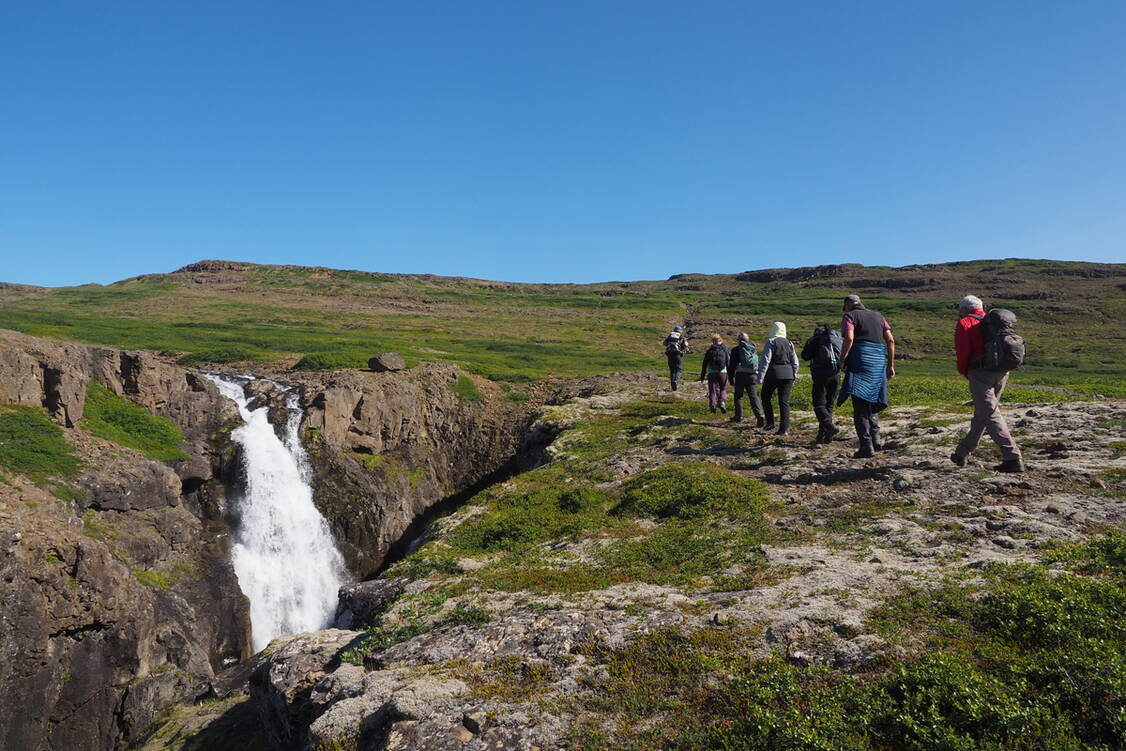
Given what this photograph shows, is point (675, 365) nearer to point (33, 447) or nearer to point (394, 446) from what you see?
point (394, 446)

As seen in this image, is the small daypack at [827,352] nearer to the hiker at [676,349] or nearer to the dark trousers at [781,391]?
the dark trousers at [781,391]

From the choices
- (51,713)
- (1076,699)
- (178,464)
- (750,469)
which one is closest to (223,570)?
(178,464)

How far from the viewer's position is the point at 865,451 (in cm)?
1460

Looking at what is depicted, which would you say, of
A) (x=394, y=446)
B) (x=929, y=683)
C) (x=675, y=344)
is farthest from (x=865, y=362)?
(x=394, y=446)

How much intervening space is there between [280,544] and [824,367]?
26.5 metres

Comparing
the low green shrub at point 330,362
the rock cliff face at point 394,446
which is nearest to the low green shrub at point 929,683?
the rock cliff face at point 394,446

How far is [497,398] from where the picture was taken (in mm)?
48562

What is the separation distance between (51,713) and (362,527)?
16.3 meters

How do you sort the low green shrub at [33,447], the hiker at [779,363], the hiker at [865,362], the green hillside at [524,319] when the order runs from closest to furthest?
the hiker at [865,362], the hiker at [779,363], the low green shrub at [33,447], the green hillside at [524,319]

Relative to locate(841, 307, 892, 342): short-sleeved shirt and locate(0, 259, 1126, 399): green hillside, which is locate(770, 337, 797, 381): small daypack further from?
locate(0, 259, 1126, 399): green hillside

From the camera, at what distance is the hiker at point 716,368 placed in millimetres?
23297

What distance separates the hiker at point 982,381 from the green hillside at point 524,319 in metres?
17.5

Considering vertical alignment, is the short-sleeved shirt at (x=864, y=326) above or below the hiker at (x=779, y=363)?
above

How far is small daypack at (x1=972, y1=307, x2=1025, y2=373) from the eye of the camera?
1109 cm
